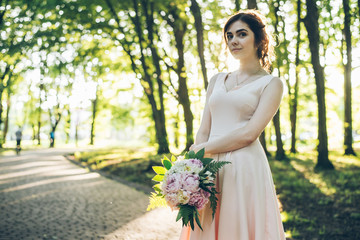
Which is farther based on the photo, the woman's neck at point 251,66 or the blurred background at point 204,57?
the blurred background at point 204,57

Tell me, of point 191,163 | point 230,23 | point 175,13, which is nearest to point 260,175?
point 191,163

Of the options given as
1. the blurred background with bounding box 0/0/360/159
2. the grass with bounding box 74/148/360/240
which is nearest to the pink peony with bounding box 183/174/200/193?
the grass with bounding box 74/148/360/240

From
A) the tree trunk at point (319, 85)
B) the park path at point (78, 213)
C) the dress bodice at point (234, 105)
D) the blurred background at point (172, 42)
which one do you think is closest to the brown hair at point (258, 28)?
the dress bodice at point (234, 105)

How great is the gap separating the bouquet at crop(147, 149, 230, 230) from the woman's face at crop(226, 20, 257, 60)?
813mm

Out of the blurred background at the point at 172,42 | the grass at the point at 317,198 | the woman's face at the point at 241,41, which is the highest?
the blurred background at the point at 172,42

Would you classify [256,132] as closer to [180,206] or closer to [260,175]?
[260,175]

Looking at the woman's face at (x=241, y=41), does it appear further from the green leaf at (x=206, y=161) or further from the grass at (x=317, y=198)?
the grass at (x=317, y=198)

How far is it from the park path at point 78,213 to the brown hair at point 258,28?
148 inches

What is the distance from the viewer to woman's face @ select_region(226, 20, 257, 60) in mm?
2264

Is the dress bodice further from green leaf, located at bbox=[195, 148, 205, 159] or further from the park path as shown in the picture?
the park path

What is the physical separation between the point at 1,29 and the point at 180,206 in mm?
7544

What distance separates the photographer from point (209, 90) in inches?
99.7

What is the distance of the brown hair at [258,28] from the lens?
2.28 meters

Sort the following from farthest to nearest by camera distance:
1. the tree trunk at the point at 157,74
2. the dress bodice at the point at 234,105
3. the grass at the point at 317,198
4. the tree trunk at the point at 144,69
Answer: the tree trunk at the point at 157,74
the tree trunk at the point at 144,69
the grass at the point at 317,198
the dress bodice at the point at 234,105
